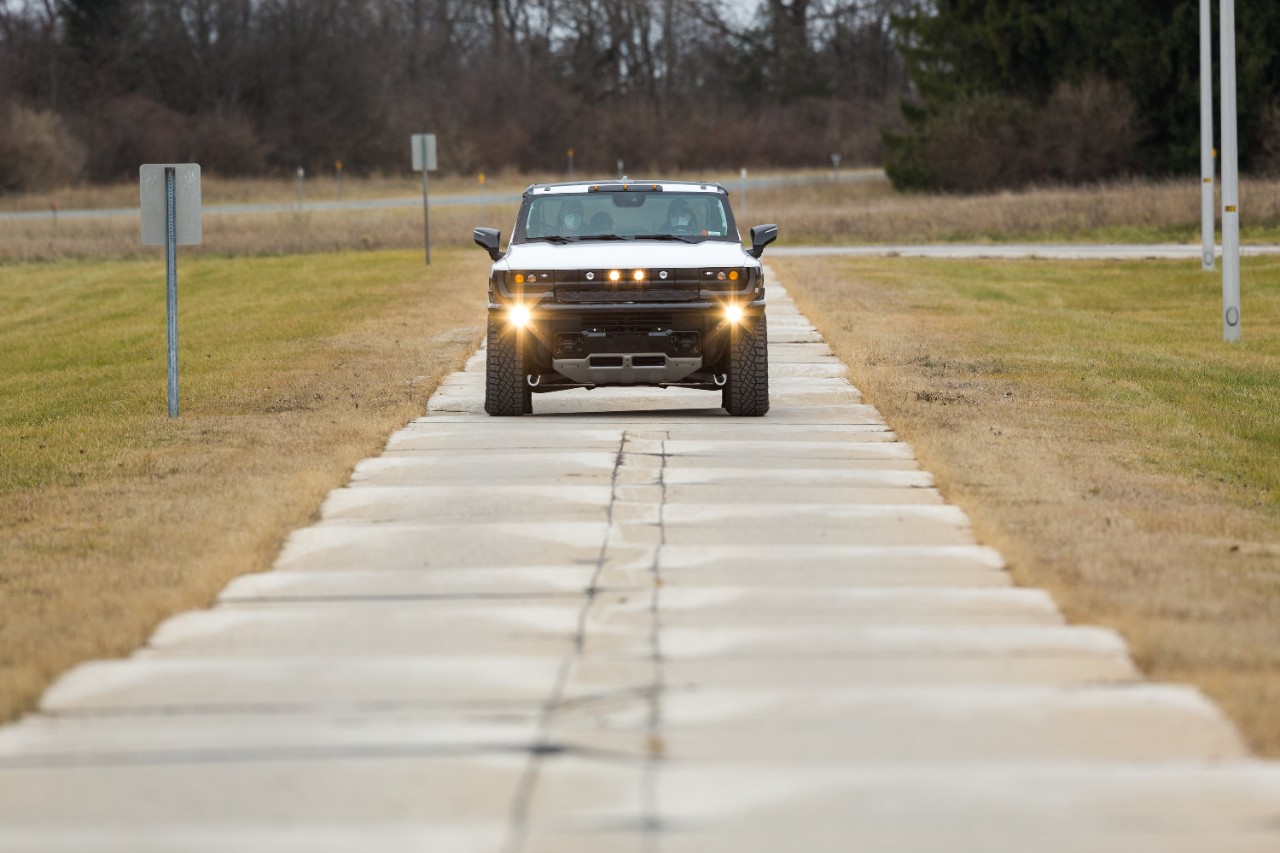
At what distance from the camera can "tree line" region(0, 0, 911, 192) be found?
81.8 m

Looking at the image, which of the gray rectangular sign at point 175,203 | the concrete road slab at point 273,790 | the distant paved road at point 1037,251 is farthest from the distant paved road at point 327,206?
the concrete road slab at point 273,790

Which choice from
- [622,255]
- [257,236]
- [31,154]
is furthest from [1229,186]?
[31,154]

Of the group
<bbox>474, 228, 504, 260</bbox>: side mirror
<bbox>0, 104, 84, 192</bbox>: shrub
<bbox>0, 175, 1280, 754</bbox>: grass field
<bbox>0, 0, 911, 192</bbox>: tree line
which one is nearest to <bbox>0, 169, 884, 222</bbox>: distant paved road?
<bbox>0, 104, 84, 192</bbox>: shrub

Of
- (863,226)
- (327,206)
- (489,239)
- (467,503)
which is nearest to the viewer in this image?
(467,503)

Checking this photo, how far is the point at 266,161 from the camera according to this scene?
3263 inches

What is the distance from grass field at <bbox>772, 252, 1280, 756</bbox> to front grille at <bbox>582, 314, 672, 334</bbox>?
1738 mm

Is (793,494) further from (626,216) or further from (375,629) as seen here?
(626,216)

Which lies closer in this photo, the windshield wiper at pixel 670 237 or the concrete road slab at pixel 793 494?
the concrete road slab at pixel 793 494

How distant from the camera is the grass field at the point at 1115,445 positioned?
7.20 meters

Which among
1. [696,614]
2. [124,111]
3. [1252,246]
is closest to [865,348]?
[696,614]

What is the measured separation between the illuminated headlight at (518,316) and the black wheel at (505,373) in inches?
2.0

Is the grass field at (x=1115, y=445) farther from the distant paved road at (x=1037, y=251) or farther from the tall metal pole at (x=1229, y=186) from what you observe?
the distant paved road at (x=1037, y=251)

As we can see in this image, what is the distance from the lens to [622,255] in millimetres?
13055

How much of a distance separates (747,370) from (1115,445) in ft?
8.18
